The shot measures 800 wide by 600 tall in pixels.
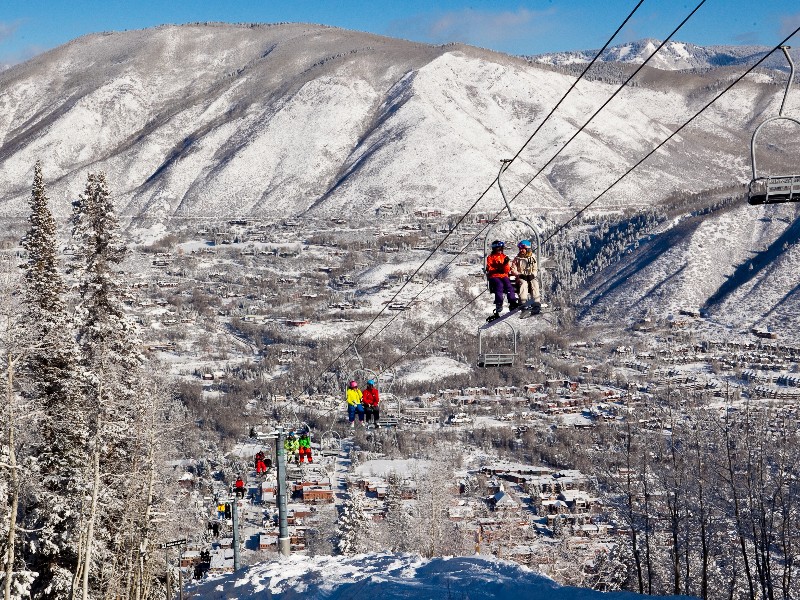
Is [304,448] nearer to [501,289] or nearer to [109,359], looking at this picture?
[109,359]

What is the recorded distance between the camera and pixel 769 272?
174m

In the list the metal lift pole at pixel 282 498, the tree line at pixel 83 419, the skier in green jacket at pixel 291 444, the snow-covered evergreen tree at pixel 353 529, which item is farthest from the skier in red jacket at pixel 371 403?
the snow-covered evergreen tree at pixel 353 529

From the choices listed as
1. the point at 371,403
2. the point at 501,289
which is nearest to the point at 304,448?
the point at 371,403

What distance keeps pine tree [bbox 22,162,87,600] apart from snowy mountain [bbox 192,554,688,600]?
353cm

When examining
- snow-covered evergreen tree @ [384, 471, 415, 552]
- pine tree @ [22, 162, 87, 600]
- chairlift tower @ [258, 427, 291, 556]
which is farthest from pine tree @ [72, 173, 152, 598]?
snow-covered evergreen tree @ [384, 471, 415, 552]

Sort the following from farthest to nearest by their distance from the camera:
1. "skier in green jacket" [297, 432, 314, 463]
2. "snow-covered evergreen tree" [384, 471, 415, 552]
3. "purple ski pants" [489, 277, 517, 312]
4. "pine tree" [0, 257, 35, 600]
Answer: "snow-covered evergreen tree" [384, 471, 415, 552] → "skier in green jacket" [297, 432, 314, 463] → "purple ski pants" [489, 277, 517, 312] → "pine tree" [0, 257, 35, 600]

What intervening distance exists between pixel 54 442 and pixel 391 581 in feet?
33.1

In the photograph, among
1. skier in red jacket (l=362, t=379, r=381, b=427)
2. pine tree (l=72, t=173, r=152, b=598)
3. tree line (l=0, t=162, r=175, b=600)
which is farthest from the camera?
skier in red jacket (l=362, t=379, r=381, b=427)

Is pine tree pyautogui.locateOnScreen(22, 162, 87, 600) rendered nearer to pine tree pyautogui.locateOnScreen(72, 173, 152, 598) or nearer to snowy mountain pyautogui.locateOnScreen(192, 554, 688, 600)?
pine tree pyautogui.locateOnScreen(72, 173, 152, 598)

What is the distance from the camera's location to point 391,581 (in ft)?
59.2

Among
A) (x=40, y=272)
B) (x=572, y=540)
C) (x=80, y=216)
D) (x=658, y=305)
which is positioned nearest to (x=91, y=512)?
(x=40, y=272)

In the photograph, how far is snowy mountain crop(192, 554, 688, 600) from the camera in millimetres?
16250

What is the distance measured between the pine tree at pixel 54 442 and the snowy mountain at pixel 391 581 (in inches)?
139

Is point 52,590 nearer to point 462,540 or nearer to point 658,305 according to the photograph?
point 462,540
